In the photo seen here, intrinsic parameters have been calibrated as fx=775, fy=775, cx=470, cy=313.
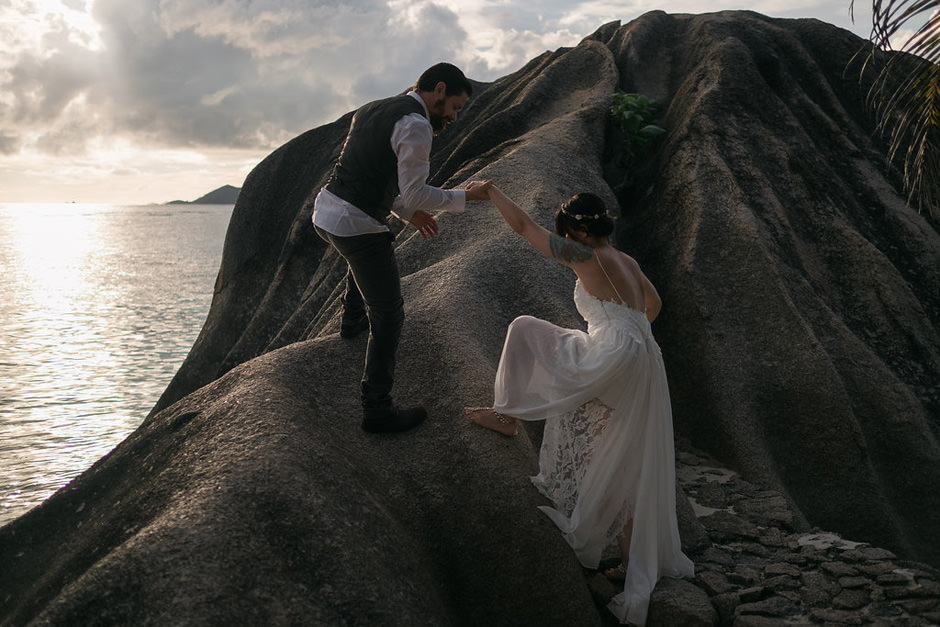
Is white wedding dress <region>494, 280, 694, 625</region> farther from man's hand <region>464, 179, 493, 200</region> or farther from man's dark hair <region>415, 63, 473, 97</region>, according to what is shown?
man's dark hair <region>415, 63, 473, 97</region>

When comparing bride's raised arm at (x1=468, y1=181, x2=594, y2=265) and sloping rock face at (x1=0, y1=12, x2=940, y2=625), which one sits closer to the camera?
sloping rock face at (x1=0, y1=12, x2=940, y2=625)

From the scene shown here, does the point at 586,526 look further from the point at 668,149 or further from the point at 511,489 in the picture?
the point at 668,149

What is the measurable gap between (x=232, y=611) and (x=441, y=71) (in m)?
3.31

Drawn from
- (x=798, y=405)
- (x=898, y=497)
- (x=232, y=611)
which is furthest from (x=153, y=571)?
(x=898, y=497)

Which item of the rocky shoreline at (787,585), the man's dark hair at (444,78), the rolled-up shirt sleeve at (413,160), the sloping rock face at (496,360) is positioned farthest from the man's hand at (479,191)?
the rocky shoreline at (787,585)

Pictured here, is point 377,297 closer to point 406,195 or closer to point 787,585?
point 406,195

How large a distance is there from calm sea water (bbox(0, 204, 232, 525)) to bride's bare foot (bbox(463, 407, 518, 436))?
1381 centimetres

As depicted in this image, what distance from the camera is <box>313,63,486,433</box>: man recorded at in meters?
4.78

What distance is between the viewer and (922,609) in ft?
14.5

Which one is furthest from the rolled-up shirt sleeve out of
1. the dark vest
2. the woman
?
the woman

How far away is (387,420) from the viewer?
16.5ft

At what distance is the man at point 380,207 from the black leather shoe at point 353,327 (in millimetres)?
908

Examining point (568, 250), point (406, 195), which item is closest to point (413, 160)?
point (406, 195)

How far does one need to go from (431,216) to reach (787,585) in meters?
3.30
